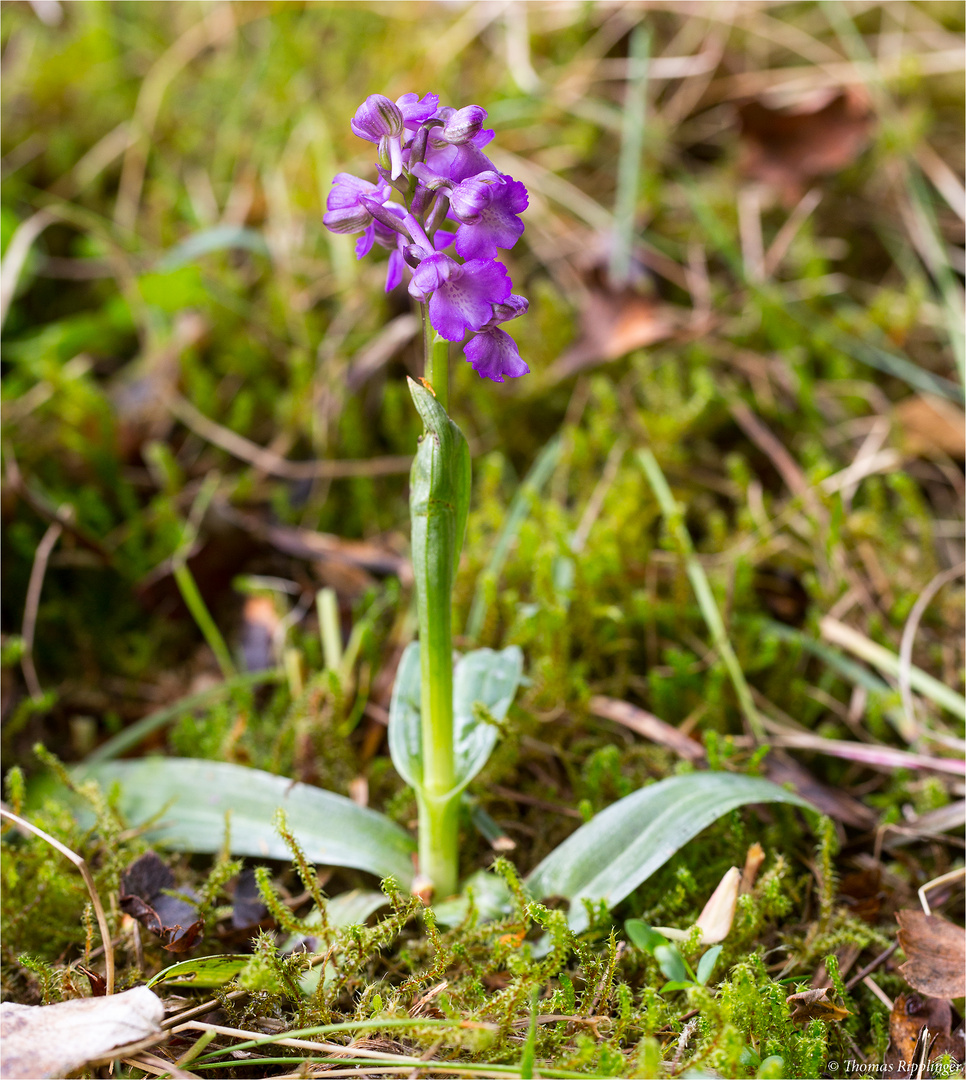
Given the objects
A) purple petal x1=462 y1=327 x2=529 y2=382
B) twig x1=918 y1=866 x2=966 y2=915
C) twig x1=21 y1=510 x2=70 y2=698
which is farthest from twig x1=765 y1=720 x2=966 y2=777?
twig x1=21 y1=510 x2=70 y2=698

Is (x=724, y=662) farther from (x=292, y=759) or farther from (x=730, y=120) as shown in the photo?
(x=730, y=120)

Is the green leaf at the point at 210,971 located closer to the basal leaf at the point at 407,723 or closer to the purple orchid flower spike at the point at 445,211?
the basal leaf at the point at 407,723

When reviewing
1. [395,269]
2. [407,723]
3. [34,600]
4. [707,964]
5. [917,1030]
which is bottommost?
[917,1030]

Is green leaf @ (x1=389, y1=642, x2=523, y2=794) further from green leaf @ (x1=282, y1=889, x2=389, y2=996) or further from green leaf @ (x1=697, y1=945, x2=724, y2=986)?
green leaf @ (x1=697, y1=945, x2=724, y2=986)

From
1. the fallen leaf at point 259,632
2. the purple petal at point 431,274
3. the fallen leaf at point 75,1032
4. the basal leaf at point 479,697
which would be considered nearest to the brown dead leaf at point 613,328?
the fallen leaf at point 259,632

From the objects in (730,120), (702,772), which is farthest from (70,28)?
(702,772)

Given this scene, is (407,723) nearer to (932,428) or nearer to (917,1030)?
(917,1030)

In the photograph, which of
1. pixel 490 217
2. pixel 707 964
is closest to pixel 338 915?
pixel 707 964
